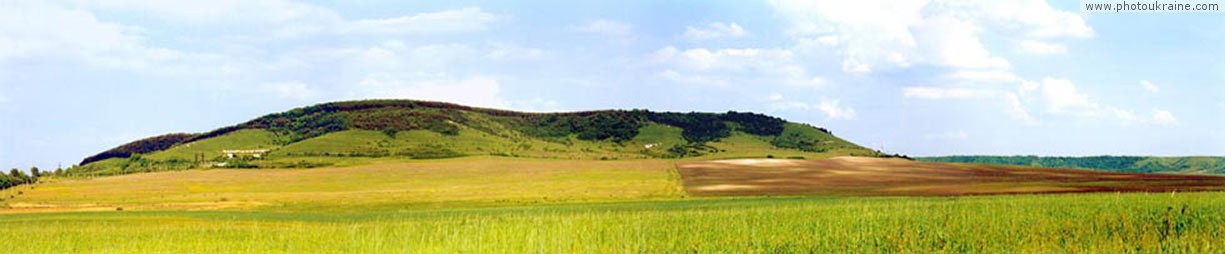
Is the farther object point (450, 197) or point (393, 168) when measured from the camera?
point (393, 168)

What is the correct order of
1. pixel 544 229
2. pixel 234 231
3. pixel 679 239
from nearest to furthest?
pixel 679 239 < pixel 544 229 < pixel 234 231

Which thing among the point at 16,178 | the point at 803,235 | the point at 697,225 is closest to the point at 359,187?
the point at 16,178

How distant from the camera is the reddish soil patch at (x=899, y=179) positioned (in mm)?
79312

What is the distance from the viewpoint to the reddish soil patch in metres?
79.3

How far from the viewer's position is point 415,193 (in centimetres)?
9812

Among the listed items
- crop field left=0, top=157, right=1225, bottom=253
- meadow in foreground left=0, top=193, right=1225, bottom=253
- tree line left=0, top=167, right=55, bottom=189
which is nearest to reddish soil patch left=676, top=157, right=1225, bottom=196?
crop field left=0, top=157, right=1225, bottom=253

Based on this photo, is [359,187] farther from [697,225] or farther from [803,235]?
[803,235]

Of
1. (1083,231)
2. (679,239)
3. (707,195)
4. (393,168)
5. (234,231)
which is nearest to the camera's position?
(1083,231)

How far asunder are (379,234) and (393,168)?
111 metres

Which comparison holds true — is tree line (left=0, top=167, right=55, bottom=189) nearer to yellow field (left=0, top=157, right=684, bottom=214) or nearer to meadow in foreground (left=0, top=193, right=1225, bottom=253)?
yellow field (left=0, top=157, right=684, bottom=214)

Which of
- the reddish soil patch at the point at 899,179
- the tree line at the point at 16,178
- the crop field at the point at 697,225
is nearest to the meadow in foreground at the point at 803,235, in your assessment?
the crop field at the point at 697,225

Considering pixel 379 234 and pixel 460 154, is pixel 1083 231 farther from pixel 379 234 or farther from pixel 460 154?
pixel 460 154

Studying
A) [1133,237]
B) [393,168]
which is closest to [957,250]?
[1133,237]

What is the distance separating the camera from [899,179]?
10500 centimetres
